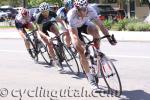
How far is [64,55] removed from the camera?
34.7ft

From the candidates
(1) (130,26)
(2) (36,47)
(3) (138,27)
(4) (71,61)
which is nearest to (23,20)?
(2) (36,47)

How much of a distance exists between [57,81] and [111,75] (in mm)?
2175

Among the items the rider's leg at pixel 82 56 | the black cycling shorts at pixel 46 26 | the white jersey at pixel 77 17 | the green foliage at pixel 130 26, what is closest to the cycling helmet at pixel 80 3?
the white jersey at pixel 77 17

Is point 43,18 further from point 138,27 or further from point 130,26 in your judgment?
point 130,26

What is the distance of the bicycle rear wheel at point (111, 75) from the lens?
24.7 feet

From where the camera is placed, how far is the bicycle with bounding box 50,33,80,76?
1027cm

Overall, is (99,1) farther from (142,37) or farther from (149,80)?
(149,80)

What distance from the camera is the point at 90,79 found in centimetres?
816

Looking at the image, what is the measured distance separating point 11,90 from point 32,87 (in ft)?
1.49

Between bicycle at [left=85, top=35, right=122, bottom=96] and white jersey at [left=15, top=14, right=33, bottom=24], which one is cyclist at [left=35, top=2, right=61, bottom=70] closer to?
white jersey at [left=15, top=14, right=33, bottom=24]

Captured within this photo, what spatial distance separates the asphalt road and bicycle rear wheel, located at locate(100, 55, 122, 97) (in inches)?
6.1

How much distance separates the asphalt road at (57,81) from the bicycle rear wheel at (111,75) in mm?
155

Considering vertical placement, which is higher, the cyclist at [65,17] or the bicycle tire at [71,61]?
the cyclist at [65,17]

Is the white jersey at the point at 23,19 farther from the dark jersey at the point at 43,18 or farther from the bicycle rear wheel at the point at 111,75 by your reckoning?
the bicycle rear wheel at the point at 111,75
